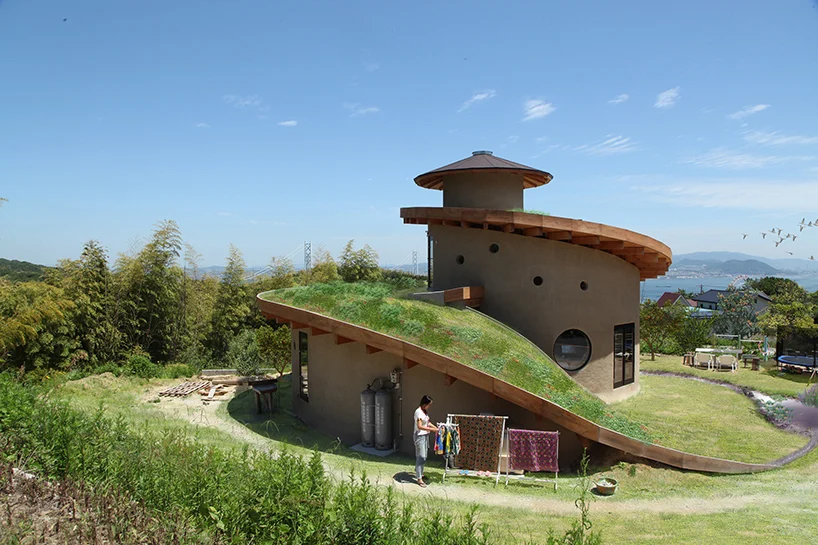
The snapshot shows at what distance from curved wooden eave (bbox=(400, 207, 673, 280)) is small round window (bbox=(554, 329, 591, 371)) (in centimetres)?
223

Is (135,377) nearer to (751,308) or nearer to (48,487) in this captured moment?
(48,487)

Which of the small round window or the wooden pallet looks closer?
the small round window

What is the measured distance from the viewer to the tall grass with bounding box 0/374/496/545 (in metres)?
3.89

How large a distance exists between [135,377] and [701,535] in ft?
56.0

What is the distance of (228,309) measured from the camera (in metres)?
21.8

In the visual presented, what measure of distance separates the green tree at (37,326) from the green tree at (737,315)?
42.8 meters

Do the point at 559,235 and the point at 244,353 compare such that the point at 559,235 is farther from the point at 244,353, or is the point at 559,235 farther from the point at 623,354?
the point at 244,353

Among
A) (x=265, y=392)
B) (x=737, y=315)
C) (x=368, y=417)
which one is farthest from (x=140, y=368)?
(x=737, y=315)

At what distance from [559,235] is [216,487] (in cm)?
933

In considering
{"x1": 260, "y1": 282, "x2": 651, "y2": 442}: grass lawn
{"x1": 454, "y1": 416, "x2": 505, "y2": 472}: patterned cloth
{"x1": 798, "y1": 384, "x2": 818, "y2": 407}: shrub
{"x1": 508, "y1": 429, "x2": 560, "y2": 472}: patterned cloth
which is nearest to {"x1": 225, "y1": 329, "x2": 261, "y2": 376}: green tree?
Answer: {"x1": 260, "y1": 282, "x2": 651, "y2": 442}: grass lawn

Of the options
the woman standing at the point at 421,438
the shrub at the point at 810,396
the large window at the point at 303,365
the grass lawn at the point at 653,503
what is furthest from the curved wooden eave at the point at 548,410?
the shrub at the point at 810,396

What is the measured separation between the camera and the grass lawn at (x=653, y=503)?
5.91 metres

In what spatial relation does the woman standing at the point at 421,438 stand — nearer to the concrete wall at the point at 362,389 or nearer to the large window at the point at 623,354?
the concrete wall at the point at 362,389

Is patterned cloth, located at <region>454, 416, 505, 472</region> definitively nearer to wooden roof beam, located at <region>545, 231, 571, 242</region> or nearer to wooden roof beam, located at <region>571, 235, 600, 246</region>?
wooden roof beam, located at <region>545, 231, 571, 242</region>
